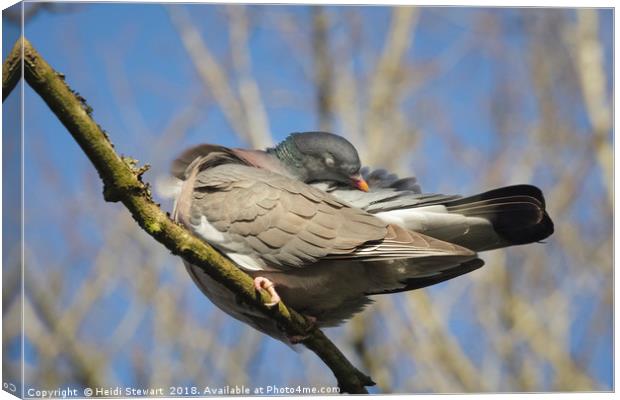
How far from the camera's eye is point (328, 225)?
4.88 meters

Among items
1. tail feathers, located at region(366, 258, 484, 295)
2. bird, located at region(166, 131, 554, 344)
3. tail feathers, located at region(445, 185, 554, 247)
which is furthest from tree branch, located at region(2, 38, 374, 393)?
tail feathers, located at region(445, 185, 554, 247)

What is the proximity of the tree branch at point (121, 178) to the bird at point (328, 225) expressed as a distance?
187 mm

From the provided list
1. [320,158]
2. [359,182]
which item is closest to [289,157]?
[320,158]

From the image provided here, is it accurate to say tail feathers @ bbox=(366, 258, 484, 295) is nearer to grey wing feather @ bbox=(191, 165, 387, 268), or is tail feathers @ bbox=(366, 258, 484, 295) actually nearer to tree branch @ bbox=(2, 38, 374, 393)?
grey wing feather @ bbox=(191, 165, 387, 268)

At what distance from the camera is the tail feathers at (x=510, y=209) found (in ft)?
16.6

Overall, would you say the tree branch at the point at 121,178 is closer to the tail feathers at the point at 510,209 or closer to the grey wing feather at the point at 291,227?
the grey wing feather at the point at 291,227

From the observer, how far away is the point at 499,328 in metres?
11.2

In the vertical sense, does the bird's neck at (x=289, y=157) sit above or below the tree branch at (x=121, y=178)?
above

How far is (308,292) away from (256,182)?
0.65 metres

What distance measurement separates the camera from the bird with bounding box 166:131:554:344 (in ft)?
15.8

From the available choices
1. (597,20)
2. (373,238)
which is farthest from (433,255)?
(597,20)

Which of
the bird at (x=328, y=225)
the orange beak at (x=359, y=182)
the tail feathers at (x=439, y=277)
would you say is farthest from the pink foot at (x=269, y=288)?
the orange beak at (x=359, y=182)

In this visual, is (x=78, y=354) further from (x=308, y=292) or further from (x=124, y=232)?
(x=308, y=292)

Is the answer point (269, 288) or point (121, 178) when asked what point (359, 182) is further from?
point (121, 178)
